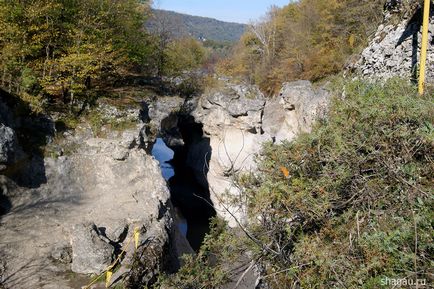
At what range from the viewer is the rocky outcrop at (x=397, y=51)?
8391 mm

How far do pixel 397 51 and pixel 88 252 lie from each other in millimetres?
9124

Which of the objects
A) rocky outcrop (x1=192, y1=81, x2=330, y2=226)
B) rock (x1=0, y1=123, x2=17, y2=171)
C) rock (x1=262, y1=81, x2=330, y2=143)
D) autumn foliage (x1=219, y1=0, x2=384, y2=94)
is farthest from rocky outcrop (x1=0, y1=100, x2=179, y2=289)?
autumn foliage (x1=219, y1=0, x2=384, y2=94)

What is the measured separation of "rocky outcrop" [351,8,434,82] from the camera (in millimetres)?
8391

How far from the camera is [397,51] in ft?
31.1

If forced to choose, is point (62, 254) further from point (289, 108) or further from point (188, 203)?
point (188, 203)

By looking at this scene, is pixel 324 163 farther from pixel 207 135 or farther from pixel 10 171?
pixel 207 135

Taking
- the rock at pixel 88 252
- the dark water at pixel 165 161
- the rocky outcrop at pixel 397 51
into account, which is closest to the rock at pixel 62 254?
the rock at pixel 88 252

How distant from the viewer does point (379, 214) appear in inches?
152

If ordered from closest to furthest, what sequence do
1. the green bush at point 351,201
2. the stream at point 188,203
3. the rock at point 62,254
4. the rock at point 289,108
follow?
the green bush at point 351,201 → the rock at point 62,254 → the rock at point 289,108 → the stream at point 188,203

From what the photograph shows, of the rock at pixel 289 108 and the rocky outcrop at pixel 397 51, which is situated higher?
the rocky outcrop at pixel 397 51

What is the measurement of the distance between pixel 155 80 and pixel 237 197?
59.8 feet

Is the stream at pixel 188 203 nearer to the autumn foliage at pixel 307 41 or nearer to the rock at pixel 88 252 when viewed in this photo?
the rock at pixel 88 252

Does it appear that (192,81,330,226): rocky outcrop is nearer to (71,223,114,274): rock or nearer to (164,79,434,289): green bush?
(71,223,114,274): rock

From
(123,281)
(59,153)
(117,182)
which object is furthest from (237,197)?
(59,153)
